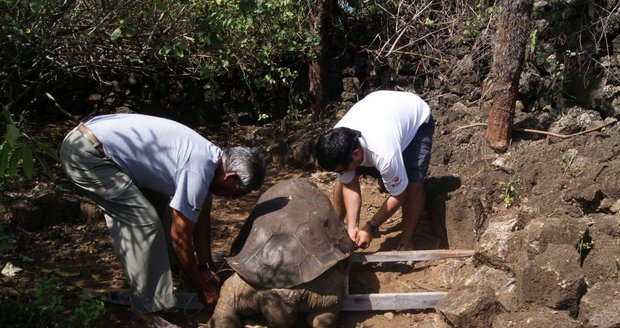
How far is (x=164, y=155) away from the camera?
3467 mm

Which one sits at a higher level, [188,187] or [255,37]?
[255,37]

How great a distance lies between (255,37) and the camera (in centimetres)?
698

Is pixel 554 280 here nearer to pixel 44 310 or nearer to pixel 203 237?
pixel 203 237

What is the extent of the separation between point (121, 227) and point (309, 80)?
16.5 ft

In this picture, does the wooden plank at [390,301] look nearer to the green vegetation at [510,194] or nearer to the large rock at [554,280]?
the large rock at [554,280]

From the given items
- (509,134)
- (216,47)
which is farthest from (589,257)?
(216,47)

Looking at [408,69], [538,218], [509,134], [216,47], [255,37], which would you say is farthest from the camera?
[408,69]

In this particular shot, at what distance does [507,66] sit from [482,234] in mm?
1657

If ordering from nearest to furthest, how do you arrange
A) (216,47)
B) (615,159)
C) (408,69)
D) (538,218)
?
(538,218)
(615,159)
(216,47)
(408,69)

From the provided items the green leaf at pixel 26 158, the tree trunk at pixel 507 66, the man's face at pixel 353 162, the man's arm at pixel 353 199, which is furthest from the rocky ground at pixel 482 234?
the green leaf at pixel 26 158

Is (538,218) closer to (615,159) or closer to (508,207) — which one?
(508,207)

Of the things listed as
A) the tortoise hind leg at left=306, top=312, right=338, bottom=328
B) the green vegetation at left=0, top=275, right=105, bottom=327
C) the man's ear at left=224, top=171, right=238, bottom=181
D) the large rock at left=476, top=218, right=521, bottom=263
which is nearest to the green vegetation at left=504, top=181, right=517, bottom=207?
the large rock at left=476, top=218, right=521, bottom=263

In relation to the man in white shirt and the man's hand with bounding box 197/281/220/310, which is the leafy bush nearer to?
the man in white shirt

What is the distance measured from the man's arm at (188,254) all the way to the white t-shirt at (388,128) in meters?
1.21
